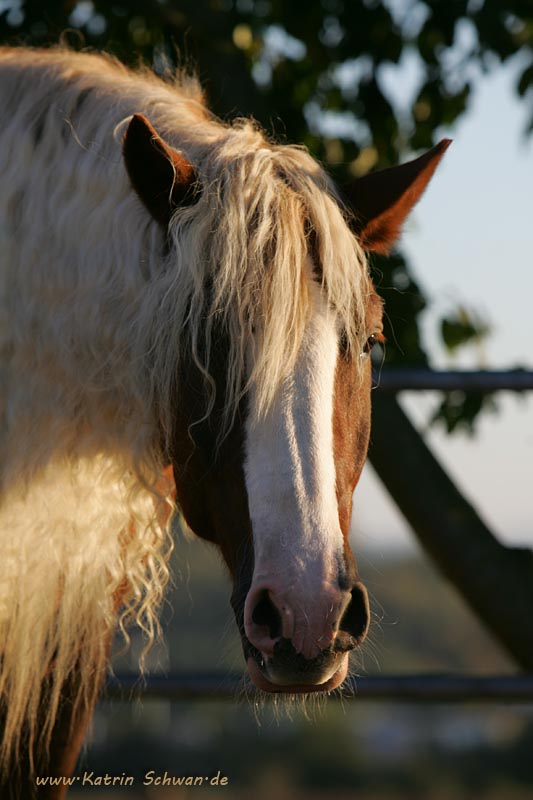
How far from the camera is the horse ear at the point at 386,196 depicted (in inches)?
85.7

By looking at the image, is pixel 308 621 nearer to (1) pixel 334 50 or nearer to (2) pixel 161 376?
(2) pixel 161 376

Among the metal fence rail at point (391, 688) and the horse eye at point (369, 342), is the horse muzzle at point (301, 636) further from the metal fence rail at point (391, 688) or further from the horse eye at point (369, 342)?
the metal fence rail at point (391, 688)

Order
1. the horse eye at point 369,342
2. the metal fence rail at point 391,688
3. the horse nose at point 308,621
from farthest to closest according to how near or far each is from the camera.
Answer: the metal fence rail at point 391,688, the horse eye at point 369,342, the horse nose at point 308,621

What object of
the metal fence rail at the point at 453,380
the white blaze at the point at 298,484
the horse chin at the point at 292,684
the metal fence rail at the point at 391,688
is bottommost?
the metal fence rail at the point at 391,688

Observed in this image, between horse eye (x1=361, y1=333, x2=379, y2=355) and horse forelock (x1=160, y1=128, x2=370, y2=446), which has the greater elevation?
horse forelock (x1=160, y1=128, x2=370, y2=446)

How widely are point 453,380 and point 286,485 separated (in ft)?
4.36

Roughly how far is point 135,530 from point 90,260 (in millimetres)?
598

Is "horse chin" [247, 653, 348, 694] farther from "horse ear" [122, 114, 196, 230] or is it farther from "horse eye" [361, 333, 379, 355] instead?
"horse ear" [122, 114, 196, 230]

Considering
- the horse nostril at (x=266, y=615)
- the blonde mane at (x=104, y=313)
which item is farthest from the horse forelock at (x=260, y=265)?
the horse nostril at (x=266, y=615)

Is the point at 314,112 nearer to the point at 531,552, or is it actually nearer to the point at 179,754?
the point at 531,552

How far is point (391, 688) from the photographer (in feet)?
9.53

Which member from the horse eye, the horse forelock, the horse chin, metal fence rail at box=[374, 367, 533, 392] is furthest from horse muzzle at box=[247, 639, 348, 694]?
metal fence rail at box=[374, 367, 533, 392]

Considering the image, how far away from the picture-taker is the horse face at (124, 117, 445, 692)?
5.56ft

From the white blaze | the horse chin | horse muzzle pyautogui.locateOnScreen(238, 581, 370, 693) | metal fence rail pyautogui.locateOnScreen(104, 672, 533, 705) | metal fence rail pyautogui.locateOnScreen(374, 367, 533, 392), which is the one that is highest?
the white blaze
